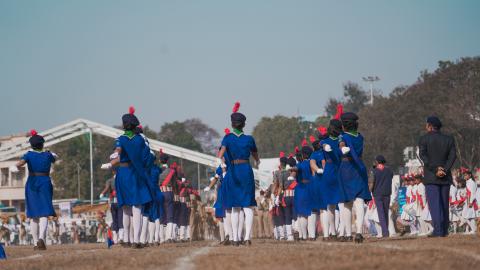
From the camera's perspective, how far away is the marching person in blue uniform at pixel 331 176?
1883cm

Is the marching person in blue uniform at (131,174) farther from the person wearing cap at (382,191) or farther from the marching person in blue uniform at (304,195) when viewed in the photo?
the person wearing cap at (382,191)

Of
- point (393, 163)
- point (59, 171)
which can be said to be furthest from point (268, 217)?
point (59, 171)

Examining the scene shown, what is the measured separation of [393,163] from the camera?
250 feet

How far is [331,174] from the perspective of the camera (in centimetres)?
1950

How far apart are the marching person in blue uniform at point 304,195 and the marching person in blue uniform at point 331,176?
201cm

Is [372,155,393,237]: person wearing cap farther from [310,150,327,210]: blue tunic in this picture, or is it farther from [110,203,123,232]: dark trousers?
[110,203,123,232]: dark trousers

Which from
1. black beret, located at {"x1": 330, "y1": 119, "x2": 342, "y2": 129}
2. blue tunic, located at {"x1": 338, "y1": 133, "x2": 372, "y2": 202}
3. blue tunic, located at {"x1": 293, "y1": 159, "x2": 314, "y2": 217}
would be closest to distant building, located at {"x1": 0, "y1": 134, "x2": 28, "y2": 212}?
blue tunic, located at {"x1": 293, "y1": 159, "x2": 314, "y2": 217}

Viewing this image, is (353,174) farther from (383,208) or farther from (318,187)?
(383,208)

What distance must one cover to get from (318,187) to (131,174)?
500cm

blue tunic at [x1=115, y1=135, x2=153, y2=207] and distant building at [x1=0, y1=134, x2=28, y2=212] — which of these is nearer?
blue tunic at [x1=115, y1=135, x2=153, y2=207]

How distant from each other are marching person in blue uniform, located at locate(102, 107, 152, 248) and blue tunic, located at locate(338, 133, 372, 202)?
11.0ft

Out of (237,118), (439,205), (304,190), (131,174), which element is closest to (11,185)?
(304,190)

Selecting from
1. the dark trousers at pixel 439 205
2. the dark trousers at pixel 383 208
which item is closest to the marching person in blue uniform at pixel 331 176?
the dark trousers at pixel 439 205

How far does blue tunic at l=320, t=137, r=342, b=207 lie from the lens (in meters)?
18.9
